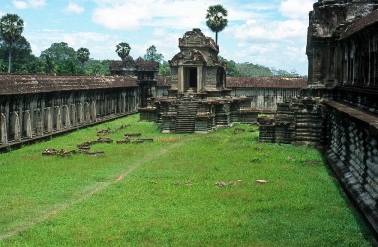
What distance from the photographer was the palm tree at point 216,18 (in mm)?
59969

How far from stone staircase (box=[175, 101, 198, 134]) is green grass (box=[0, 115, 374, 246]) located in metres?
9.58

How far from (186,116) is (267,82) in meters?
20.8

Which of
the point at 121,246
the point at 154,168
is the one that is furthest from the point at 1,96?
the point at 121,246

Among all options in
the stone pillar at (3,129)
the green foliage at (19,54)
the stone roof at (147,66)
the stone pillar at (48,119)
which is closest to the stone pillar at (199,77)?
the stone pillar at (48,119)

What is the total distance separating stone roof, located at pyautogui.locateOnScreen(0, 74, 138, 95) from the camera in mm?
26359

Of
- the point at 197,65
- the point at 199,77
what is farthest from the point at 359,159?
the point at 197,65

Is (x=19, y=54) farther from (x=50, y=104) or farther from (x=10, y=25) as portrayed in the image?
(x=50, y=104)

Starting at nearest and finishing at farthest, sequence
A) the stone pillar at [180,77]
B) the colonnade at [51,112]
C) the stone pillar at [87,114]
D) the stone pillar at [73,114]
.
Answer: the colonnade at [51,112] → the stone pillar at [73,114] → the stone pillar at [180,77] → the stone pillar at [87,114]

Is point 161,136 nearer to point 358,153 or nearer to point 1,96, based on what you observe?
point 1,96

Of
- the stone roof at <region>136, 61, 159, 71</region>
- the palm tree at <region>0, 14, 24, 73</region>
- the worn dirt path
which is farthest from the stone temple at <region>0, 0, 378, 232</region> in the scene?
the palm tree at <region>0, 14, 24, 73</region>

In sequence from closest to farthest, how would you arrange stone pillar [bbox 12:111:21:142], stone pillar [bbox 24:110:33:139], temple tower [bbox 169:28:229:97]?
stone pillar [bbox 12:111:21:142], stone pillar [bbox 24:110:33:139], temple tower [bbox 169:28:229:97]

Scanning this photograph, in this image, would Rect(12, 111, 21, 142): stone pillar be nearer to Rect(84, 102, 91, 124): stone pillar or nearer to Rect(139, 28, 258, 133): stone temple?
Rect(139, 28, 258, 133): stone temple

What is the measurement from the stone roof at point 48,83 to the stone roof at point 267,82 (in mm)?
13545

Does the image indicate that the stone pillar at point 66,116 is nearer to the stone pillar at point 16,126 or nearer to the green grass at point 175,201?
the stone pillar at point 16,126
